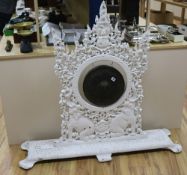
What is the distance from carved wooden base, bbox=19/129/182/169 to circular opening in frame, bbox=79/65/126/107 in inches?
11.9

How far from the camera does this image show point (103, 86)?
1895mm

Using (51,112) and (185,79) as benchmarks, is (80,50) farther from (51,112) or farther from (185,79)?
(185,79)

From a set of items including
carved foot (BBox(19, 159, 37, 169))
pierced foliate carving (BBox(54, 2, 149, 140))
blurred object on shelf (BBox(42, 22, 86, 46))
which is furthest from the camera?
blurred object on shelf (BBox(42, 22, 86, 46))

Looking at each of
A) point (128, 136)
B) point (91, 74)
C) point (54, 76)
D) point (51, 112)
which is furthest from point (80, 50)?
point (128, 136)

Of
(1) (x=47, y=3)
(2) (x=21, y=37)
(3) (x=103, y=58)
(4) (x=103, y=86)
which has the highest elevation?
(1) (x=47, y=3)

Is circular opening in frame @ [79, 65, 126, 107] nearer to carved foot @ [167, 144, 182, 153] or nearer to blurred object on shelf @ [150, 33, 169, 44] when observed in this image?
blurred object on shelf @ [150, 33, 169, 44]

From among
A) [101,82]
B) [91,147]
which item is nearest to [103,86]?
[101,82]

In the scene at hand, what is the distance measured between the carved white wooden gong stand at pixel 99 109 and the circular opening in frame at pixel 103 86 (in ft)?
0.08

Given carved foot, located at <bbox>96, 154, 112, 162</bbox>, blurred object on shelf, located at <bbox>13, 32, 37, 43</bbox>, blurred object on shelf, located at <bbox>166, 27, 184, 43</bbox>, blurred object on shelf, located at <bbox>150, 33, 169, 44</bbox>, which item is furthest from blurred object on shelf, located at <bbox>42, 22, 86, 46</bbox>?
carved foot, located at <bbox>96, 154, 112, 162</bbox>

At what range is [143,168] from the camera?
6.40 ft

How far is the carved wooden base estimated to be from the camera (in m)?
1.97

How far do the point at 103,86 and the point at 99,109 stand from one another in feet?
0.58

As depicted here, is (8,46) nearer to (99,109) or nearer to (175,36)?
(99,109)

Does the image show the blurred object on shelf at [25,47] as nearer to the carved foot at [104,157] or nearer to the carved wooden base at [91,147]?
the carved wooden base at [91,147]
